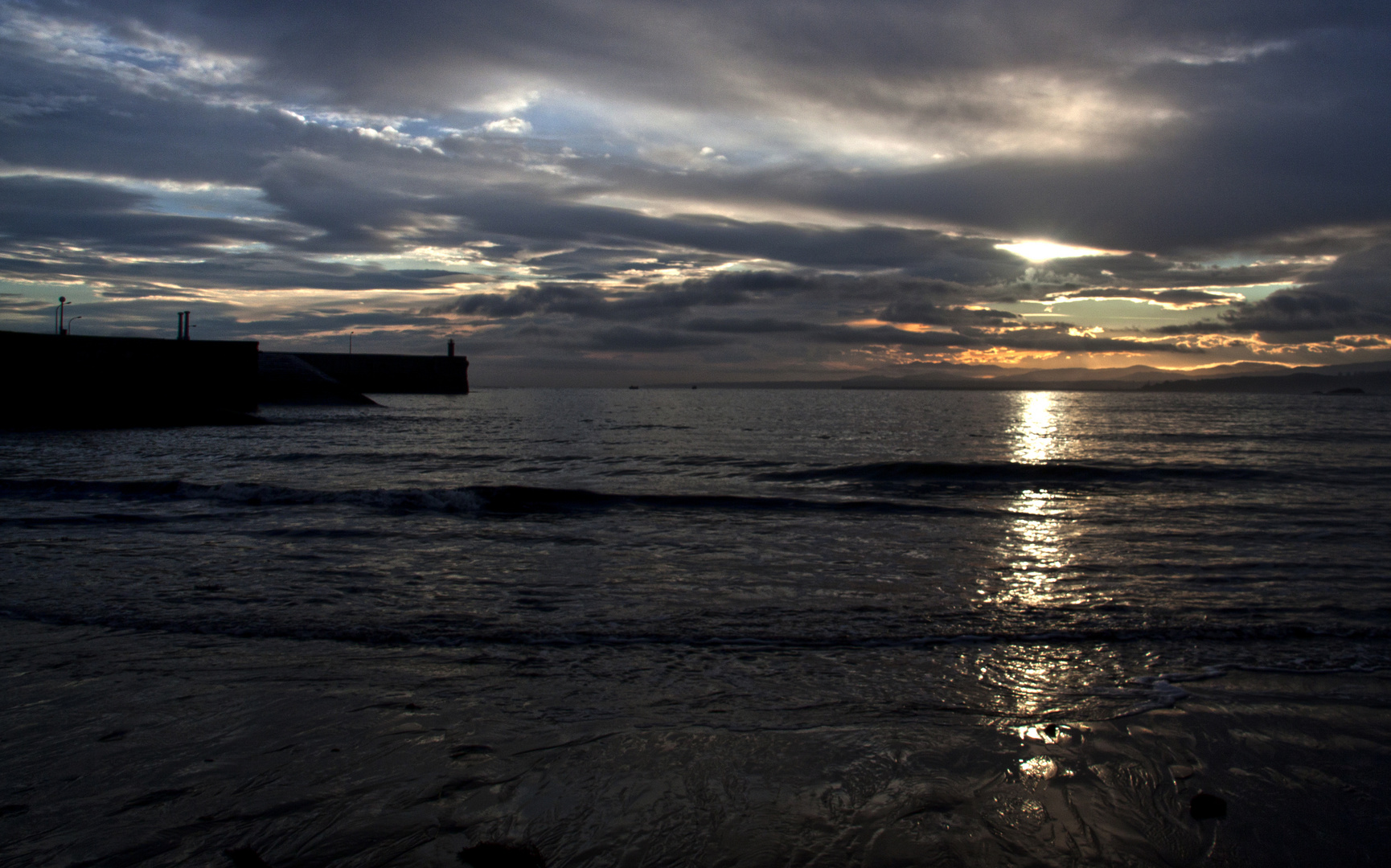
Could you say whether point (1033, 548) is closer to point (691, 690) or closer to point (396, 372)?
point (691, 690)

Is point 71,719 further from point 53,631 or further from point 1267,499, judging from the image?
point 1267,499

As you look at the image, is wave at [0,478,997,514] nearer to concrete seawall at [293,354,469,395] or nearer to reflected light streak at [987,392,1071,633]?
reflected light streak at [987,392,1071,633]

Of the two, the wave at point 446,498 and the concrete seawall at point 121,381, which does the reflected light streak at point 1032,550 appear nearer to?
the wave at point 446,498

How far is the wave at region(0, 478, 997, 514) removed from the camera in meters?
14.2

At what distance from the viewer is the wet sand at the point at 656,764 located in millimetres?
3172

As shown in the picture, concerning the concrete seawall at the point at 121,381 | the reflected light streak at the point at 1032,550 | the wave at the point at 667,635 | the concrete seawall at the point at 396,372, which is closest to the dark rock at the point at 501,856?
the wave at the point at 667,635

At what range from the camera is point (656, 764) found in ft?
12.6

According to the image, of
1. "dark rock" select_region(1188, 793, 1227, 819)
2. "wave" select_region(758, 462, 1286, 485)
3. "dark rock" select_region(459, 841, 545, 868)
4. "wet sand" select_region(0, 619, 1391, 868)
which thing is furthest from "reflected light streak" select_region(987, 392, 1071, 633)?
"dark rock" select_region(459, 841, 545, 868)

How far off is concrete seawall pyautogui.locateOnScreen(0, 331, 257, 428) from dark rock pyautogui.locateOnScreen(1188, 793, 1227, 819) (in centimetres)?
4181

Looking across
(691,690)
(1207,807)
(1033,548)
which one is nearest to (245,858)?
(691,690)

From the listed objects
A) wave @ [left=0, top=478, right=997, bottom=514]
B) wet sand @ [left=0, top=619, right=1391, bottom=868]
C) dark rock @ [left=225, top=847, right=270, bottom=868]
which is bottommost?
wave @ [left=0, top=478, right=997, bottom=514]

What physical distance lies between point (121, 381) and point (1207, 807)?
1725 inches

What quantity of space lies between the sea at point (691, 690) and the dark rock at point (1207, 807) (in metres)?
0.02

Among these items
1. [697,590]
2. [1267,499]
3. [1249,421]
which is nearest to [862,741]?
[697,590]
